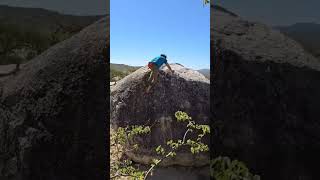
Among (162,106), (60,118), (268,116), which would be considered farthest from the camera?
(162,106)

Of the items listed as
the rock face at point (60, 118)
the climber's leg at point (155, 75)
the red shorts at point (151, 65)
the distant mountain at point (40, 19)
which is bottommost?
the rock face at point (60, 118)

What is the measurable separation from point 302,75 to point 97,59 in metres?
1.99

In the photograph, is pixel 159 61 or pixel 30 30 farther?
pixel 159 61

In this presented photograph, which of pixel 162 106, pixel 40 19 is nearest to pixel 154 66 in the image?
pixel 162 106

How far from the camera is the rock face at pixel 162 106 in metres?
5.31

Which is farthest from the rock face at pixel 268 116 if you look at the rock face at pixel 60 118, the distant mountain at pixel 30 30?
the distant mountain at pixel 30 30

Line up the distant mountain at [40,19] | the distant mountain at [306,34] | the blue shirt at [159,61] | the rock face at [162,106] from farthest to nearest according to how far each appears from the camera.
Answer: the blue shirt at [159,61], the rock face at [162,106], the distant mountain at [306,34], the distant mountain at [40,19]

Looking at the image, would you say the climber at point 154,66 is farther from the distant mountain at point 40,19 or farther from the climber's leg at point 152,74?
the distant mountain at point 40,19

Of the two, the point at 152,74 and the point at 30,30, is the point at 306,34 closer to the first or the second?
the point at 152,74

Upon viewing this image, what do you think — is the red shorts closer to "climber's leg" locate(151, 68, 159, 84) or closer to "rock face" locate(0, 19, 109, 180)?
"climber's leg" locate(151, 68, 159, 84)

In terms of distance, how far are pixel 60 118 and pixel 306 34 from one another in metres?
2.52

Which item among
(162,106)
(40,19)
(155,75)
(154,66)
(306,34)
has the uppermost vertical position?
(40,19)

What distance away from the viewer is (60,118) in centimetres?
354

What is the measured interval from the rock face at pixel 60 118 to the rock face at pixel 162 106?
73.6 inches
